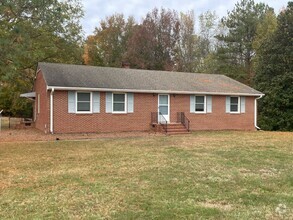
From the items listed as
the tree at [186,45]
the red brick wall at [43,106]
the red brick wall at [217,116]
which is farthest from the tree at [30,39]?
the tree at [186,45]

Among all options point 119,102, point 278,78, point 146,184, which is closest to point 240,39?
point 278,78

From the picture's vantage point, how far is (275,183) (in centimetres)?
624

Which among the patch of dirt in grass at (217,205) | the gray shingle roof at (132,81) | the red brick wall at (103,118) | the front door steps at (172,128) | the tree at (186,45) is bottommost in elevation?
the patch of dirt in grass at (217,205)

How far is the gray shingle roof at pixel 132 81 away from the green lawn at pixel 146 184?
270 inches

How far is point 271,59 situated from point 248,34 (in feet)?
33.2

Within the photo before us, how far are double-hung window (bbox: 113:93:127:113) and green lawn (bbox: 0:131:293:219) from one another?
7.11 m

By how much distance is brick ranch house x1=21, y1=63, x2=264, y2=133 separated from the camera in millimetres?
15961

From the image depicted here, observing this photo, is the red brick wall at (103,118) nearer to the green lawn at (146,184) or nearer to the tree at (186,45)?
the green lawn at (146,184)

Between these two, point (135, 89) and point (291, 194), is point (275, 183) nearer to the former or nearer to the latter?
point (291, 194)

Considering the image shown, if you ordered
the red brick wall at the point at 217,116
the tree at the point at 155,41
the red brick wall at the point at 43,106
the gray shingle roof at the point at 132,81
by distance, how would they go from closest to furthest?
the red brick wall at the point at 43,106, the gray shingle roof at the point at 132,81, the red brick wall at the point at 217,116, the tree at the point at 155,41

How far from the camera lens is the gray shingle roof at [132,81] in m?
16.5

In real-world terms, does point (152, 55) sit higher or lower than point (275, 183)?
higher

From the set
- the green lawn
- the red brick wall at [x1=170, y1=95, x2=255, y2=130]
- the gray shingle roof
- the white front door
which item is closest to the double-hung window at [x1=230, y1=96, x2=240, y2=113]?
the red brick wall at [x1=170, y1=95, x2=255, y2=130]

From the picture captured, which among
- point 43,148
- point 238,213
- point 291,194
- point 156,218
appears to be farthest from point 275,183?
point 43,148
